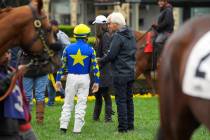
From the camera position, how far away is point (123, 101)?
381 inches

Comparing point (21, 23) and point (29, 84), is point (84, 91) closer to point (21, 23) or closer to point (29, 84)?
point (29, 84)

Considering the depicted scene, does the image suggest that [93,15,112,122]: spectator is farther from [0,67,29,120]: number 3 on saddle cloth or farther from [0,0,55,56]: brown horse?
[0,67,29,120]: number 3 on saddle cloth

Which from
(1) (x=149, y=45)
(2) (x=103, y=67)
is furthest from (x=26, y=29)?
(1) (x=149, y=45)

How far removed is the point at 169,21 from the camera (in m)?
14.3

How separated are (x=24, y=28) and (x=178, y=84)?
5.14 feet

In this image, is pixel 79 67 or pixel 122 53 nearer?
pixel 79 67

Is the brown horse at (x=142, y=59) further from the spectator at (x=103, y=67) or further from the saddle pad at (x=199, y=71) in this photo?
the saddle pad at (x=199, y=71)

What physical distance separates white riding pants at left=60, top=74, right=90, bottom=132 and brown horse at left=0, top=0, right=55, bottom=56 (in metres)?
3.75

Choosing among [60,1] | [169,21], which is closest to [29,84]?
[169,21]

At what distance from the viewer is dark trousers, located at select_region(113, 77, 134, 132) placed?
961 cm

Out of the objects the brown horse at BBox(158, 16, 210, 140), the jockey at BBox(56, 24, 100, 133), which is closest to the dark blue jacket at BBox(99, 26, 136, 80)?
the jockey at BBox(56, 24, 100, 133)

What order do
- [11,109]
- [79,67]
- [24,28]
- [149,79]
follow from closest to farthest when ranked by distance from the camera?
[11,109] → [24,28] → [79,67] → [149,79]

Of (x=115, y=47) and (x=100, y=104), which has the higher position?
(x=115, y=47)

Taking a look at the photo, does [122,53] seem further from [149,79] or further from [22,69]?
[149,79]
